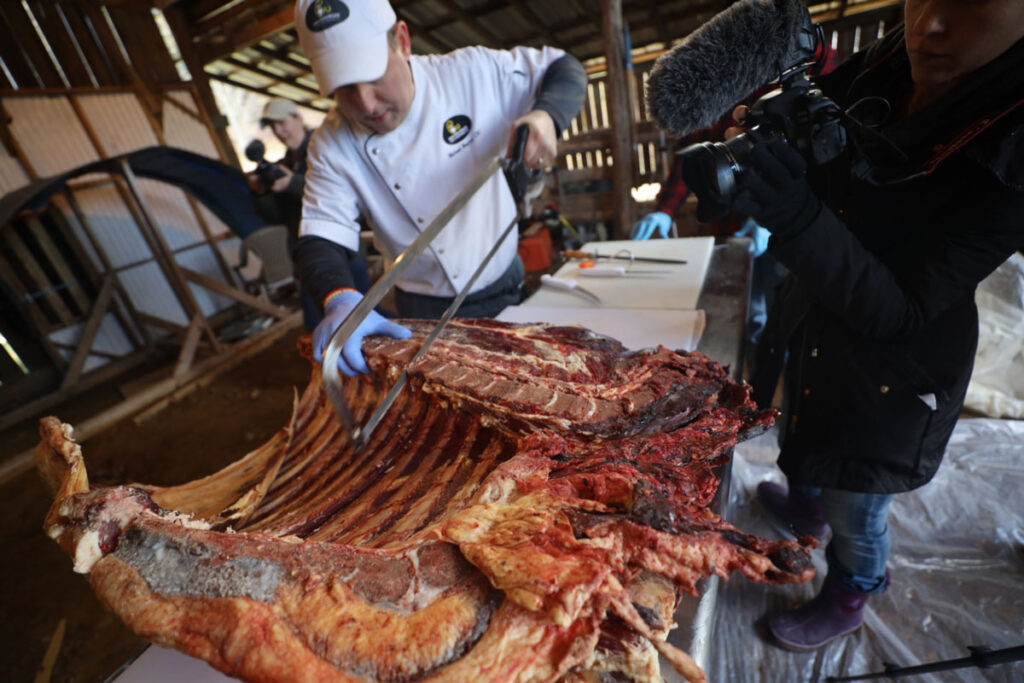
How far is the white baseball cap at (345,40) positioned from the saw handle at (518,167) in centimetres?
63

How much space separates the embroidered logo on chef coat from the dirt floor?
2116 millimetres

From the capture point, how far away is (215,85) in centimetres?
1310

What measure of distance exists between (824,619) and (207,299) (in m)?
9.50

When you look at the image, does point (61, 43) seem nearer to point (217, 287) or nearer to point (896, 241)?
point (217, 287)

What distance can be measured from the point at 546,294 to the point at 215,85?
1540cm

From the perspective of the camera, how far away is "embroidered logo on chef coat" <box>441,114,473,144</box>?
94.1 inches

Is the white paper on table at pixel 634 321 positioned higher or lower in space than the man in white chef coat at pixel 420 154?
lower

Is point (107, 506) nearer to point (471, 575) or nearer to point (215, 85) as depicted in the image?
point (471, 575)

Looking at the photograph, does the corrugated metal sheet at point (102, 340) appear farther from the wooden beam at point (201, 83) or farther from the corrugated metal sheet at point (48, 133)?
the wooden beam at point (201, 83)

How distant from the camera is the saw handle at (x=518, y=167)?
2.05 metres

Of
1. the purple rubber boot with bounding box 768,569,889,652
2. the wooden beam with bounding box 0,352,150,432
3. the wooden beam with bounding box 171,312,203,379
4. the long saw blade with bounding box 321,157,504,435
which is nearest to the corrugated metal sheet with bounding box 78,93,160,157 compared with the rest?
the wooden beam with bounding box 0,352,150,432

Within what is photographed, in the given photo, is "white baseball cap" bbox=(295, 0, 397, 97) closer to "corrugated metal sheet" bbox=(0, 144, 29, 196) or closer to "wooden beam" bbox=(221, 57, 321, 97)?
"corrugated metal sheet" bbox=(0, 144, 29, 196)

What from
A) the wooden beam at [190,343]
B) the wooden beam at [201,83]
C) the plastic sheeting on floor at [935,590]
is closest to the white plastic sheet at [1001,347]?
the plastic sheeting on floor at [935,590]

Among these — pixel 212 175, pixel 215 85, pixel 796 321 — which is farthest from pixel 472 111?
pixel 215 85
